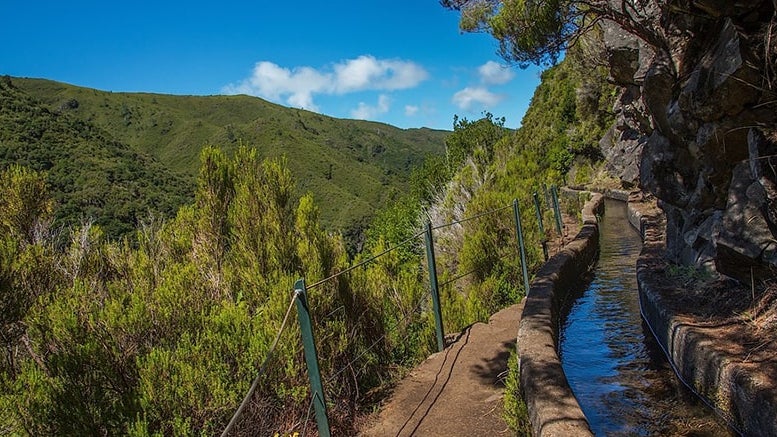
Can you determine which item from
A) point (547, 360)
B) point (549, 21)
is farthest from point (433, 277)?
point (549, 21)

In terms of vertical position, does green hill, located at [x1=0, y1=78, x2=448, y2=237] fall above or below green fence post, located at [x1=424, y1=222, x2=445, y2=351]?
above

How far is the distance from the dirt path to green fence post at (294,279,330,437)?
1.03 m

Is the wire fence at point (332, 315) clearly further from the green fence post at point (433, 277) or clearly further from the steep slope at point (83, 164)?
the steep slope at point (83, 164)

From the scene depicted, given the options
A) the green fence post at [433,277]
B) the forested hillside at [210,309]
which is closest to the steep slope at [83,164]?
the forested hillside at [210,309]

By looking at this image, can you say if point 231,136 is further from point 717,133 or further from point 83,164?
point 717,133

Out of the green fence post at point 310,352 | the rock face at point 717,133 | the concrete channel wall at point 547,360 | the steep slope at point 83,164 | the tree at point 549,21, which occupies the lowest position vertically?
the concrete channel wall at point 547,360

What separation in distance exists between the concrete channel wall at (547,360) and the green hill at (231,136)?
62.8 m

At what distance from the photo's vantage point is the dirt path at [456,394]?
3814 mm

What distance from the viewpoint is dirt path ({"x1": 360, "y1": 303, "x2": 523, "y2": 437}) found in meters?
3.81

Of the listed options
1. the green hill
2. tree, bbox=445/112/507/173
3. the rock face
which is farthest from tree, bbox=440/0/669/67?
the green hill

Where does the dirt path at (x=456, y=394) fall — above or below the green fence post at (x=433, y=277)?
below

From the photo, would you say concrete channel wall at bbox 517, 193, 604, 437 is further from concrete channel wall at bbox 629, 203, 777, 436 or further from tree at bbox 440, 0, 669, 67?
tree at bbox 440, 0, 669, 67

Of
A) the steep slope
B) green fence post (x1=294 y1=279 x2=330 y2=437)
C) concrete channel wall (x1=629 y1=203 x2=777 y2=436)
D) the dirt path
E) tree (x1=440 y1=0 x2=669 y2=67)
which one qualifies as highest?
the steep slope

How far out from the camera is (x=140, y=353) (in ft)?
11.1
